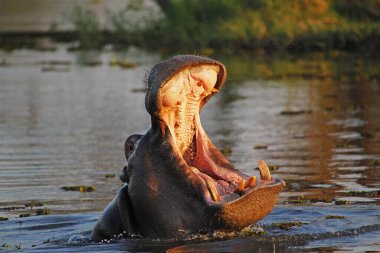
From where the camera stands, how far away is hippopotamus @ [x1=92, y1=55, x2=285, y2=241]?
725 cm

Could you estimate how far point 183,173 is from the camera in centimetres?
738

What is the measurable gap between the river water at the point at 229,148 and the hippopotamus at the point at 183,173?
0.91 feet

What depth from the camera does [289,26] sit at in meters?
31.0

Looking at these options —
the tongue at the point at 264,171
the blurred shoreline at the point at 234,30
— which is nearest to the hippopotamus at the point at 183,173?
the tongue at the point at 264,171

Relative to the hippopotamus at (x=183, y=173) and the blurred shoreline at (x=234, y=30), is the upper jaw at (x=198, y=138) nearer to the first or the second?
the hippopotamus at (x=183, y=173)

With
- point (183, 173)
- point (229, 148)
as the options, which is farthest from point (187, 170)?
point (229, 148)

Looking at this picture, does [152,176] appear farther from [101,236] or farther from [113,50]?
[113,50]

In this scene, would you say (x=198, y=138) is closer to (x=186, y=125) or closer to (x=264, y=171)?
(x=186, y=125)

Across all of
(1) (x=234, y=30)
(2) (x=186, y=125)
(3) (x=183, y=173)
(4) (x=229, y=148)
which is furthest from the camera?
(1) (x=234, y=30)

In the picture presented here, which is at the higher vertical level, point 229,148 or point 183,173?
point 183,173

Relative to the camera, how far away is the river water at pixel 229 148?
8.52 metres

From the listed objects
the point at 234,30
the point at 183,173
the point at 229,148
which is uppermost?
the point at 183,173

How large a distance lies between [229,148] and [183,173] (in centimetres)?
633

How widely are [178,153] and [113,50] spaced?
27.1 metres
